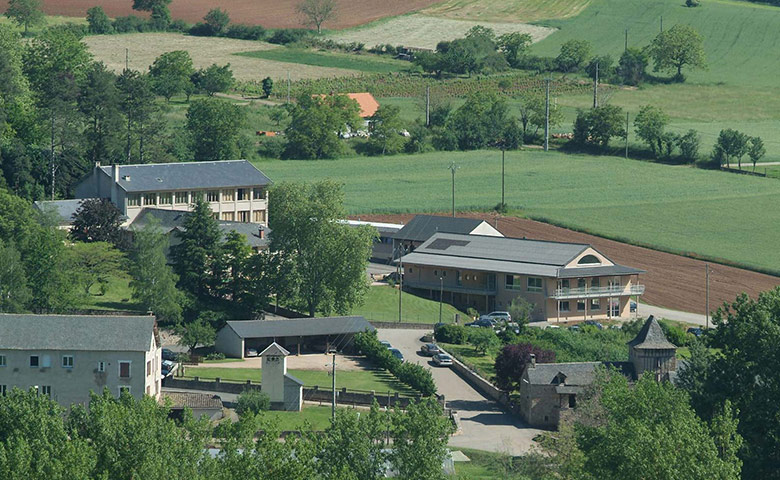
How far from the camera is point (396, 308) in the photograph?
11944 centimetres

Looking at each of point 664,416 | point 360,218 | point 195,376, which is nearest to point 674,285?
point 360,218

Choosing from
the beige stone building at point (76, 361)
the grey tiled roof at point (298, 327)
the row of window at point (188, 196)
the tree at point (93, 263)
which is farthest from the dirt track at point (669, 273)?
the beige stone building at point (76, 361)

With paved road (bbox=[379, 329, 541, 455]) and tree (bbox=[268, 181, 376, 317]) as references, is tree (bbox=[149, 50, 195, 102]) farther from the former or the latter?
paved road (bbox=[379, 329, 541, 455])

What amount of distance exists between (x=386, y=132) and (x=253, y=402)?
95845 mm

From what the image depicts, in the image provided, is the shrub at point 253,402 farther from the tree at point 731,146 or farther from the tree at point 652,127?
the tree at point 652,127

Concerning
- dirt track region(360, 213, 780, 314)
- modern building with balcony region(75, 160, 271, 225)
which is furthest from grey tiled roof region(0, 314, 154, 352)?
dirt track region(360, 213, 780, 314)

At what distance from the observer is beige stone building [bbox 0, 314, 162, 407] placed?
90.9m

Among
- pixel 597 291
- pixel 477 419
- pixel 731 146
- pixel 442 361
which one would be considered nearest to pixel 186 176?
pixel 597 291

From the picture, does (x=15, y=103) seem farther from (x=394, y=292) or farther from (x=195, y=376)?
(x=195, y=376)

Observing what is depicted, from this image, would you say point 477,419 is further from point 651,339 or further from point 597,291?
point 597,291

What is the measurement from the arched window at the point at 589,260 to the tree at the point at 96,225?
1295 inches

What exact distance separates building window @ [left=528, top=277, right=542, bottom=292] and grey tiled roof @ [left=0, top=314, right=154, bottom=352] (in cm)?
3793

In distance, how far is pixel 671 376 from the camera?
311 ft

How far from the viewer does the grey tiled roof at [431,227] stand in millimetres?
135000
